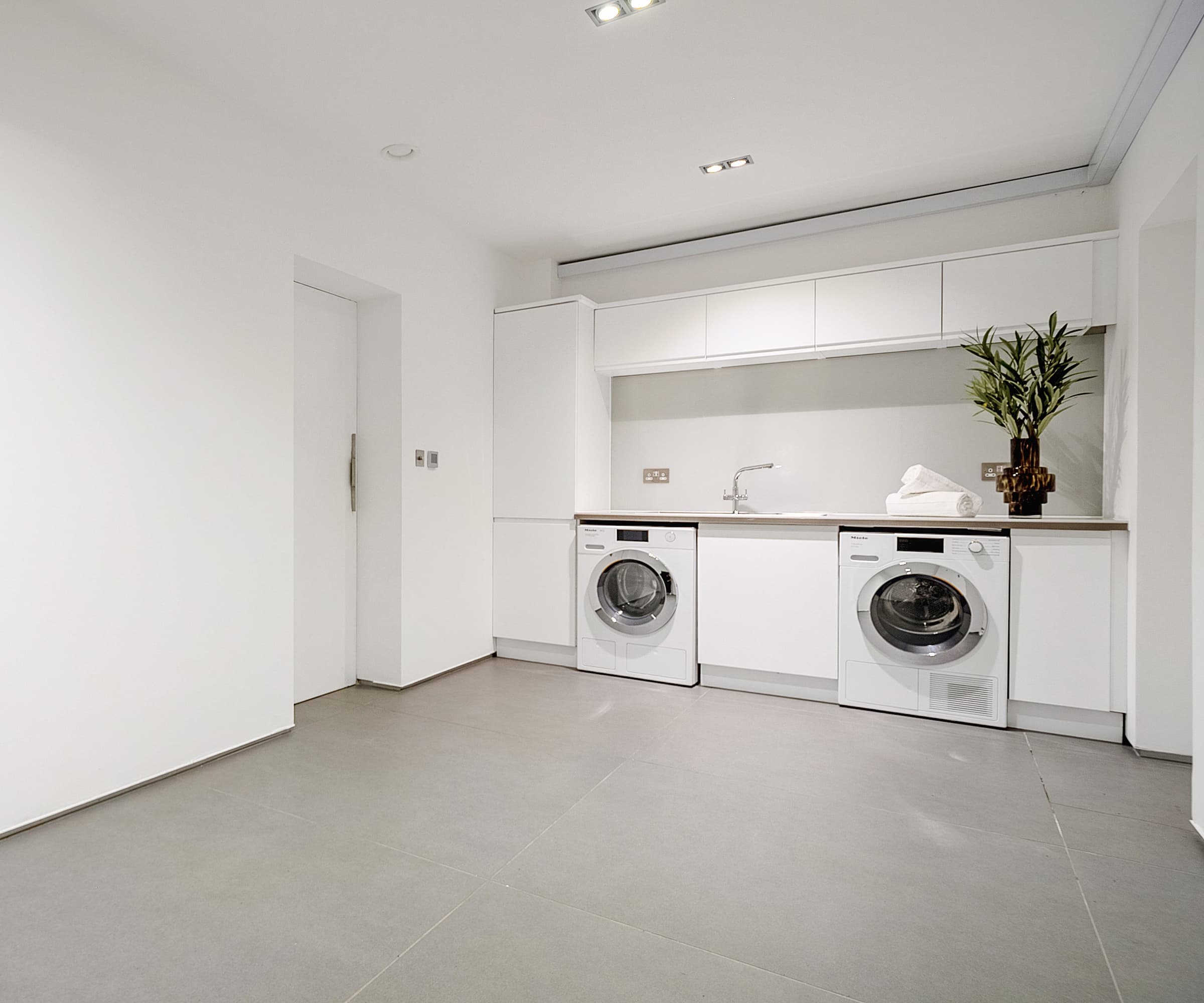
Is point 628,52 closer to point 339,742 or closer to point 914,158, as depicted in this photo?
point 914,158

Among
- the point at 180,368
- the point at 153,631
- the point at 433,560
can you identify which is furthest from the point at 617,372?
the point at 153,631

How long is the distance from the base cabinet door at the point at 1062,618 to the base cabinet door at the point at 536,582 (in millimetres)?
2117

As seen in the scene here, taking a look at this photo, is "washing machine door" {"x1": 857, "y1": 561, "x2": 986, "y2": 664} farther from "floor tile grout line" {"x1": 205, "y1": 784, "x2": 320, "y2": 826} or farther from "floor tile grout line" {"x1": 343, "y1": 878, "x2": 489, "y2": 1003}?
"floor tile grout line" {"x1": 205, "y1": 784, "x2": 320, "y2": 826}

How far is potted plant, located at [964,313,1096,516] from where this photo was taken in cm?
292

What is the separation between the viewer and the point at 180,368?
7.77ft

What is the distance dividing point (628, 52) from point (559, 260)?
82.3 inches

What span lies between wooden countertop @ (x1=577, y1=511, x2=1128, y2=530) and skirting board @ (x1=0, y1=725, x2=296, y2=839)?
1.84 metres

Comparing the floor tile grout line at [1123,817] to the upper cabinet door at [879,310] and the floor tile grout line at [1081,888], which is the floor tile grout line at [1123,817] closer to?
the floor tile grout line at [1081,888]

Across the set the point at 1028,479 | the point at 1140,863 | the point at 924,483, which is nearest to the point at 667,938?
the point at 1140,863

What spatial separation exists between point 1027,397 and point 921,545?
0.78m

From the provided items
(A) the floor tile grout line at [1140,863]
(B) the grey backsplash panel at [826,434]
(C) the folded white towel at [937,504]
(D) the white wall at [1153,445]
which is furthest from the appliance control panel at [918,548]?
(A) the floor tile grout line at [1140,863]

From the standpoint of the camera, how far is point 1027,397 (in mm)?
2951

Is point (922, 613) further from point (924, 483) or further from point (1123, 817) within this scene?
point (1123, 817)

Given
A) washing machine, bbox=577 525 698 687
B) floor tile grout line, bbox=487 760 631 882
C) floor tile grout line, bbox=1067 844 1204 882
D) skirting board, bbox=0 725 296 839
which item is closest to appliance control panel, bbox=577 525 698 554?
washing machine, bbox=577 525 698 687
